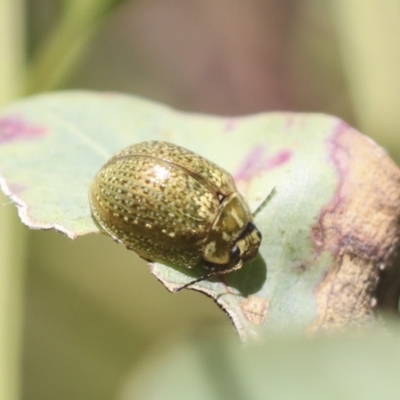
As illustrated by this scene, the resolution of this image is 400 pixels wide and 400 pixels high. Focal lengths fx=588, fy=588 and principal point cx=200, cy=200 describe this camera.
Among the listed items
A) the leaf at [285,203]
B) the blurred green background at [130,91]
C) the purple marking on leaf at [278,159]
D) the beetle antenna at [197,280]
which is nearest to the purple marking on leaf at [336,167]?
the leaf at [285,203]

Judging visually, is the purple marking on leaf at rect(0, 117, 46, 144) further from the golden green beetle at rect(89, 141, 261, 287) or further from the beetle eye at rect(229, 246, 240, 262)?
the beetle eye at rect(229, 246, 240, 262)

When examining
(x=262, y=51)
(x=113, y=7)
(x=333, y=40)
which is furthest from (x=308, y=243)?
(x=262, y=51)

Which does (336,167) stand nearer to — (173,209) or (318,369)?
(173,209)

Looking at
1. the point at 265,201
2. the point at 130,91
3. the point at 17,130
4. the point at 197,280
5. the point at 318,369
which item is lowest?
the point at 130,91

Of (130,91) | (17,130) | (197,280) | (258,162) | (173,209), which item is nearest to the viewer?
(197,280)

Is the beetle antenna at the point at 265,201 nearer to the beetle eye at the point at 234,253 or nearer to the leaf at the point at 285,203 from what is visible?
the leaf at the point at 285,203

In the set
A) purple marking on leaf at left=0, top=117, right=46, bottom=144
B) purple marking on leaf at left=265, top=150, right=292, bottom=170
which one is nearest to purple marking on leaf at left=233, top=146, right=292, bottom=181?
purple marking on leaf at left=265, top=150, right=292, bottom=170

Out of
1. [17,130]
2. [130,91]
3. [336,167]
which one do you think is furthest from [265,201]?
[130,91]
